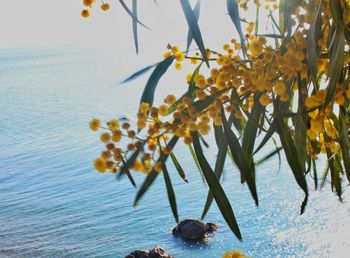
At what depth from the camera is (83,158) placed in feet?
45.5

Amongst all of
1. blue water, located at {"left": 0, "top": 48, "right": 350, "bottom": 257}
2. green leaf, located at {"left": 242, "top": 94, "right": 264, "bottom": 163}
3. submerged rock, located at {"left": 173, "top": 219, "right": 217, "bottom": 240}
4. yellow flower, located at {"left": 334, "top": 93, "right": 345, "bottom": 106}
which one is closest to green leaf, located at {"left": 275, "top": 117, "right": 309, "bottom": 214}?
green leaf, located at {"left": 242, "top": 94, "right": 264, "bottom": 163}

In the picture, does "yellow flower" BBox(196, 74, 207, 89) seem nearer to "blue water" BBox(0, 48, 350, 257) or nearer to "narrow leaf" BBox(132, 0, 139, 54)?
"narrow leaf" BBox(132, 0, 139, 54)

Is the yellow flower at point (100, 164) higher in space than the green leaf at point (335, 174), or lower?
higher

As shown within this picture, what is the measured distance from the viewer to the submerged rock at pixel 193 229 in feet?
28.2

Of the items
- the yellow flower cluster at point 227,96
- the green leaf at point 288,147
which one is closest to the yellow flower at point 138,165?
the yellow flower cluster at point 227,96

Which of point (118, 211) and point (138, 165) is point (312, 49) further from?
point (118, 211)

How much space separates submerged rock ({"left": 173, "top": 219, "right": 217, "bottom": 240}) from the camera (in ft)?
28.2

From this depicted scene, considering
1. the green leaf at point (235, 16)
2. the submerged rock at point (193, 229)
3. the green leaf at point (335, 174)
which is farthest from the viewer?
the submerged rock at point (193, 229)

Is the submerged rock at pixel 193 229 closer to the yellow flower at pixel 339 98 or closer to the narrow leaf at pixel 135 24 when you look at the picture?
the narrow leaf at pixel 135 24

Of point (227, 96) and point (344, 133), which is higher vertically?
point (227, 96)

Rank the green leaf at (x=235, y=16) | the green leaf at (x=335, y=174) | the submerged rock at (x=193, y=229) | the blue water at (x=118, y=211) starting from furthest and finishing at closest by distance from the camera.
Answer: the blue water at (x=118, y=211) → the submerged rock at (x=193, y=229) → the green leaf at (x=335, y=174) → the green leaf at (x=235, y=16)

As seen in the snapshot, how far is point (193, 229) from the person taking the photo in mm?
8664

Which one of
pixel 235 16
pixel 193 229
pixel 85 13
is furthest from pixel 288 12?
pixel 193 229

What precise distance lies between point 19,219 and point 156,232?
316 centimetres
